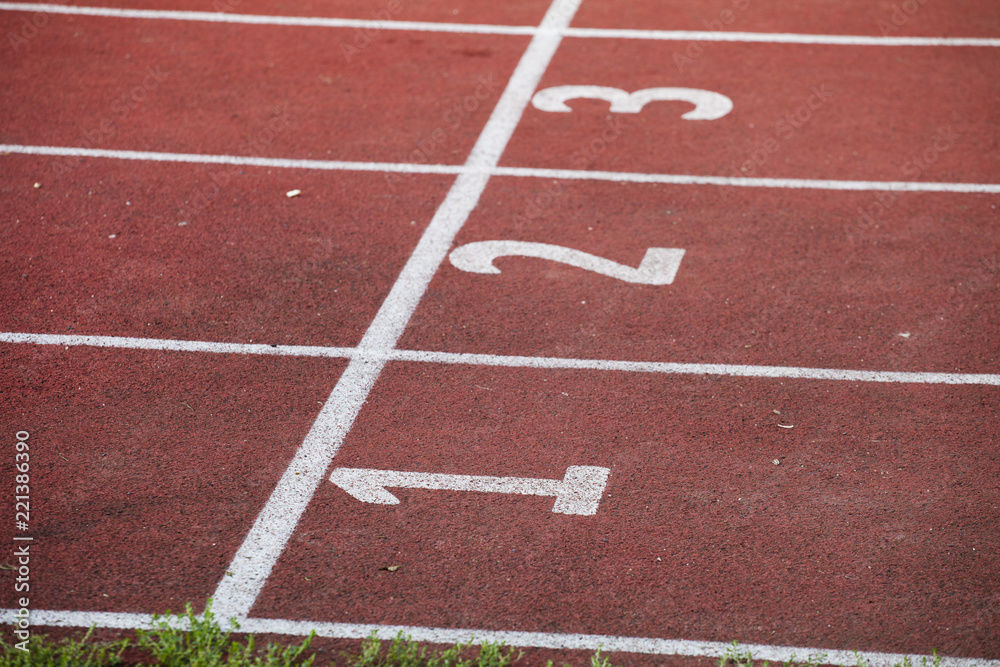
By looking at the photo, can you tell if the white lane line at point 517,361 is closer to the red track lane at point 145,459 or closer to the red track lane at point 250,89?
the red track lane at point 145,459

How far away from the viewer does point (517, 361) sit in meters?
5.75

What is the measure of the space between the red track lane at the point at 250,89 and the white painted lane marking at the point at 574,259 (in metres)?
1.42

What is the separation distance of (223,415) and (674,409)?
94.7 inches

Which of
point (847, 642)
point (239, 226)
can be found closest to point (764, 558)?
point (847, 642)

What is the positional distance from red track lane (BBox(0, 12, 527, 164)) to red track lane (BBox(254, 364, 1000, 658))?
10.8 feet

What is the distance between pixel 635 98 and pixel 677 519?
209 inches

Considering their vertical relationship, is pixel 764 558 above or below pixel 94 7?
below

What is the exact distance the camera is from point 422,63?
9.67 metres

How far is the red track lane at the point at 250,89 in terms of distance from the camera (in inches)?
323

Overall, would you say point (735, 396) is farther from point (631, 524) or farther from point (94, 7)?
point (94, 7)

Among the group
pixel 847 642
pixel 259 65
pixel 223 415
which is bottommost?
pixel 847 642

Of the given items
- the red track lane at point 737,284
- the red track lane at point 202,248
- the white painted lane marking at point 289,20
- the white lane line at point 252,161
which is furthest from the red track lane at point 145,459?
the white painted lane marking at point 289,20

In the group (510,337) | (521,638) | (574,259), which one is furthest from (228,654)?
Result: (574,259)

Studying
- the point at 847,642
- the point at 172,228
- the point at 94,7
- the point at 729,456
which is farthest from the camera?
the point at 94,7
